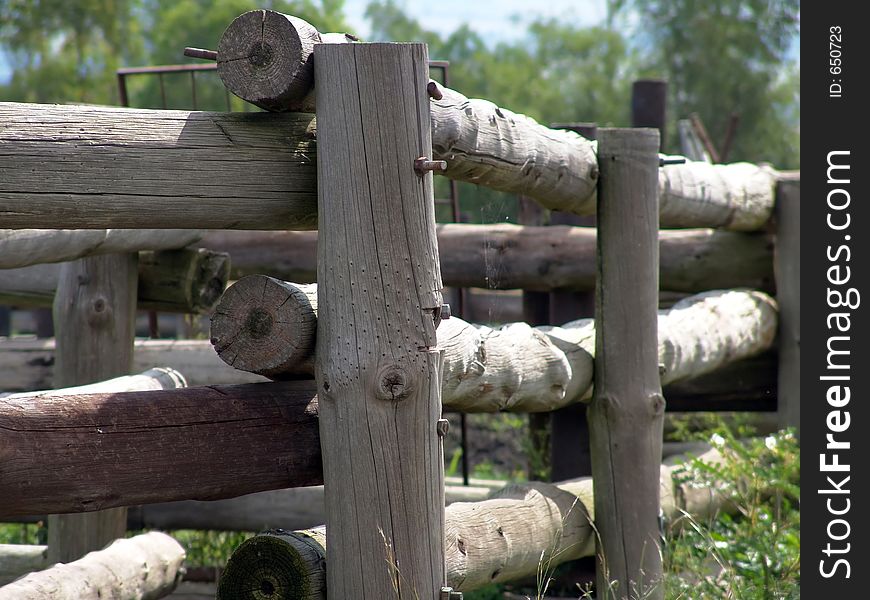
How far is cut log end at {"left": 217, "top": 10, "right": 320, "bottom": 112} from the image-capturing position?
2516mm

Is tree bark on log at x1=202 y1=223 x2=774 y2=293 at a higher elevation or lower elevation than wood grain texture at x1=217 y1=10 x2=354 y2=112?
lower

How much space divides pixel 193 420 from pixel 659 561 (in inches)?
80.1

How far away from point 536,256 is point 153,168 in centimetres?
326

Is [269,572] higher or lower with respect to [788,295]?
lower

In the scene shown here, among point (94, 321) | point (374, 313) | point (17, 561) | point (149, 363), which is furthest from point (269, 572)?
point (149, 363)

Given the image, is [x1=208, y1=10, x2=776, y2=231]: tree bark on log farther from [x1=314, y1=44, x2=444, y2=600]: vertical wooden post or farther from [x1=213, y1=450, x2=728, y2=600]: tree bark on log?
[x1=213, y1=450, x2=728, y2=600]: tree bark on log

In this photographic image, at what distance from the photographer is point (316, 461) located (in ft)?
8.95

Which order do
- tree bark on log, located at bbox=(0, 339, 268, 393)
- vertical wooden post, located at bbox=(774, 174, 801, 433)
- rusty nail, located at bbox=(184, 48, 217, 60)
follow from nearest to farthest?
1. rusty nail, located at bbox=(184, 48, 217, 60)
2. tree bark on log, located at bbox=(0, 339, 268, 393)
3. vertical wooden post, located at bbox=(774, 174, 801, 433)

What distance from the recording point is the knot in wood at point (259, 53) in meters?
2.52

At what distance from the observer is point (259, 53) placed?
2.53 metres

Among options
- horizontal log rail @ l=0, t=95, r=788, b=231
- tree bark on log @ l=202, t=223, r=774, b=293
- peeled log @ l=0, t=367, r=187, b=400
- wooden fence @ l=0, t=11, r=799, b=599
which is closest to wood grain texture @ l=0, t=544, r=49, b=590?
peeled log @ l=0, t=367, r=187, b=400

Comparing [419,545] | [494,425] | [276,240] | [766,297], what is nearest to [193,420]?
[419,545]

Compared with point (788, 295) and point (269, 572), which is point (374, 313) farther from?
point (788, 295)
